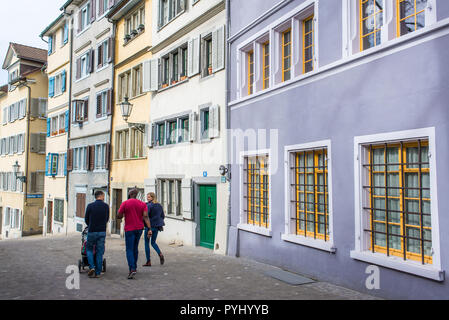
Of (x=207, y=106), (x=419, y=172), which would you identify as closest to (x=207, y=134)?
(x=207, y=106)

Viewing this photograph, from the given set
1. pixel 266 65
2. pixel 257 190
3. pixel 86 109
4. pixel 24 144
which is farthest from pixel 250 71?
pixel 24 144

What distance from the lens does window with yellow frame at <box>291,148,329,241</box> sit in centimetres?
892

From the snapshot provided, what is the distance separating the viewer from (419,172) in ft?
22.0

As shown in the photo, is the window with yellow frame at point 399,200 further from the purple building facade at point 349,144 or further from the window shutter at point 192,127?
the window shutter at point 192,127

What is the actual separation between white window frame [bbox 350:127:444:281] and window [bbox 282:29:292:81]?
3.41 meters

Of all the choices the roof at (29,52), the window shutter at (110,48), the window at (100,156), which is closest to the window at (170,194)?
the window at (100,156)

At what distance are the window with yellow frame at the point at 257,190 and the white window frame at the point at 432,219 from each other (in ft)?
11.6

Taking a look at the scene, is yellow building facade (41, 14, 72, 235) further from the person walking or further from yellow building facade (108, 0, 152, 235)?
the person walking

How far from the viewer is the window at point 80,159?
25.1m

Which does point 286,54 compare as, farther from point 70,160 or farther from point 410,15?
point 70,160

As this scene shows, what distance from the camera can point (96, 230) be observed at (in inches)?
350

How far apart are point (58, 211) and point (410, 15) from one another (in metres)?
26.3
